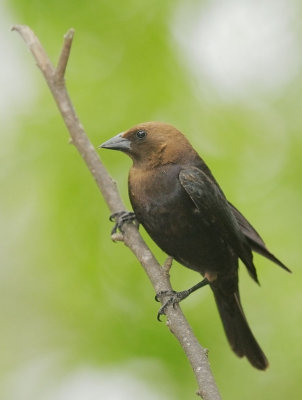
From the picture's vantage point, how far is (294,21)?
220 inches

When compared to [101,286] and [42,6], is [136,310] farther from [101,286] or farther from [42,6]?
[42,6]

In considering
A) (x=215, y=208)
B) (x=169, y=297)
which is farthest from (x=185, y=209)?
(x=169, y=297)

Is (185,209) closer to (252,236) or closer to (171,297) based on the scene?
(252,236)

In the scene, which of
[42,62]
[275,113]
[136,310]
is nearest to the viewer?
[42,62]

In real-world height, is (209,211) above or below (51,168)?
below

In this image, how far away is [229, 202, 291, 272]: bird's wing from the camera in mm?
4910

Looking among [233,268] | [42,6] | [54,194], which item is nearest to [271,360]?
[233,268]

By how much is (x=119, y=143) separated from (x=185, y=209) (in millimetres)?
575

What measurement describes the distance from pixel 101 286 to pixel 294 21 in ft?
7.17

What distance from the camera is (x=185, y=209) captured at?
498cm

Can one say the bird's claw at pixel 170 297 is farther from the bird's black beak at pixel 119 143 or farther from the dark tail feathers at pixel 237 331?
the bird's black beak at pixel 119 143

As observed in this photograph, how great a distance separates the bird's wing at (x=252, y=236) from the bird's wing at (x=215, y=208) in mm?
35

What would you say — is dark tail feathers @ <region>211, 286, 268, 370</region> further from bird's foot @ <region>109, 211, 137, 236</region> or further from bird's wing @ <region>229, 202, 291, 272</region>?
bird's foot @ <region>109, 211, 137, 236</region>

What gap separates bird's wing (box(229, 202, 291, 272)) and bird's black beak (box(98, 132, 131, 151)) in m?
0.74
